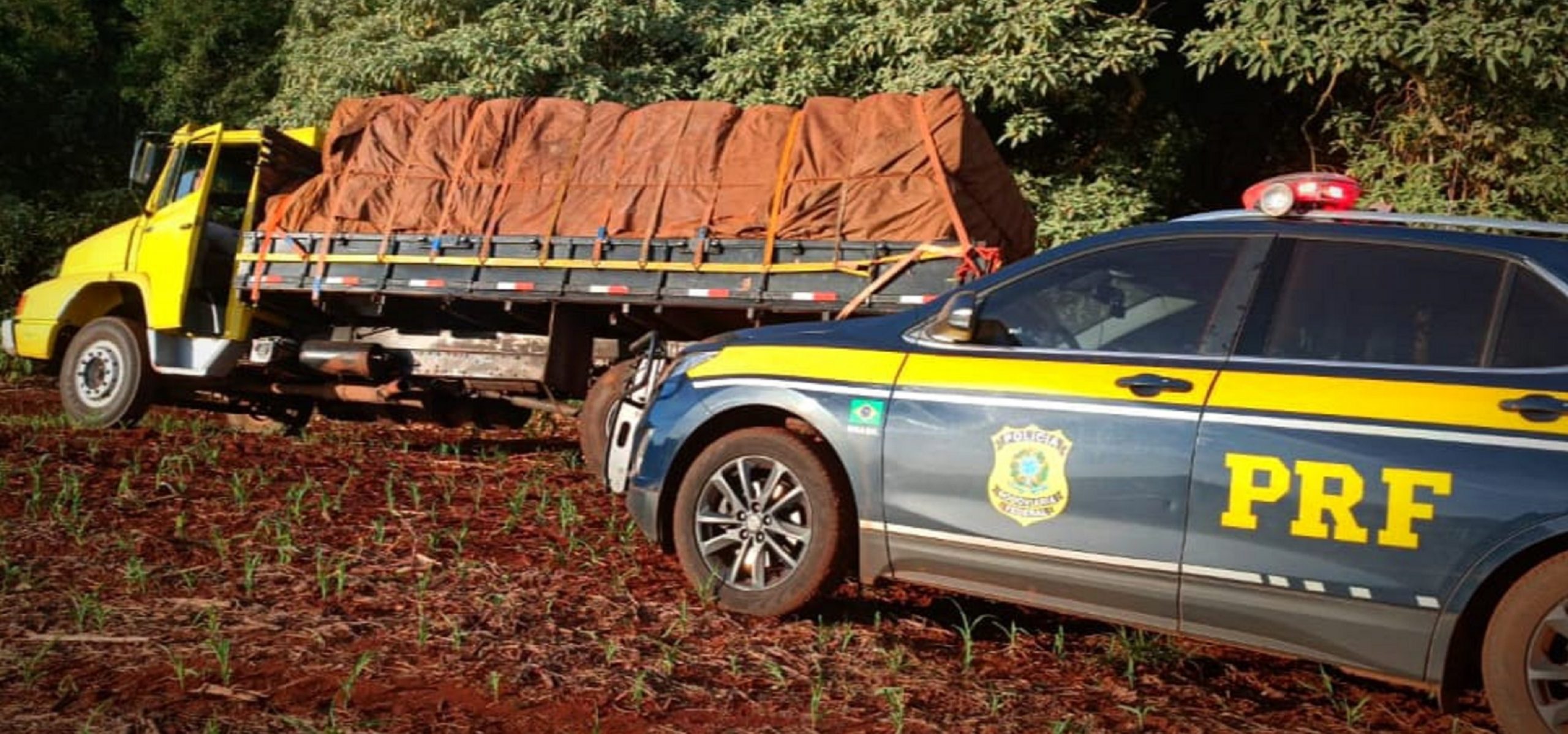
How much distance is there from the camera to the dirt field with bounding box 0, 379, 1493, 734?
396 cm

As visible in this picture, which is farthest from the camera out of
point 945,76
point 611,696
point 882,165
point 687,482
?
point 945,76

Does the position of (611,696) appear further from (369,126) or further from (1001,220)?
(369,126)

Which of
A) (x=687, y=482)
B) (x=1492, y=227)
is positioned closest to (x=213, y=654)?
(x=687, y=482)

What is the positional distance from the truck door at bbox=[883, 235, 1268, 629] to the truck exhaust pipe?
595 centimetres

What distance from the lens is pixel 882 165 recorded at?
25.1 ft

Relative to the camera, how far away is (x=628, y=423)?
602 centimetres

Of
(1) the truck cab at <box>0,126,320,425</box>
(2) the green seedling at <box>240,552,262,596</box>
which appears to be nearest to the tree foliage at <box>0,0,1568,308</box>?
(1) the truck cab at <box>0,126,320,425</box>

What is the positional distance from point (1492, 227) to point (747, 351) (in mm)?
2615

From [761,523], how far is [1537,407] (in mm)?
2589

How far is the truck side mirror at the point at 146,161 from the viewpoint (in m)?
10.3

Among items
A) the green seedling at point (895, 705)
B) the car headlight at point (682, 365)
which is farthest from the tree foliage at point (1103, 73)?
the green seedling at point (895, 705)

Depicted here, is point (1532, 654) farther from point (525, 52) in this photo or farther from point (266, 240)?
point (525, 52)

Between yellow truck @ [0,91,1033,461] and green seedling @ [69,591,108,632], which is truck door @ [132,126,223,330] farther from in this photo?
green seedling @ [69,591,108,632]

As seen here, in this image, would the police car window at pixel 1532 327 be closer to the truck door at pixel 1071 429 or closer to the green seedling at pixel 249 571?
the truck door at pixel 1071 429
